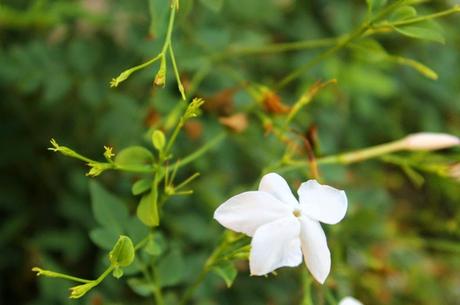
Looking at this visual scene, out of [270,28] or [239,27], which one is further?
[270,28]

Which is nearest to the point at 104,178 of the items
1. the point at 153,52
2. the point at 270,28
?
the point at 153,52

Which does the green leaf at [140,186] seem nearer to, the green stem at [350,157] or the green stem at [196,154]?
the green stem at [196,154]

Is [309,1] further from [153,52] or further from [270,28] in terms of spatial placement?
[153,52]

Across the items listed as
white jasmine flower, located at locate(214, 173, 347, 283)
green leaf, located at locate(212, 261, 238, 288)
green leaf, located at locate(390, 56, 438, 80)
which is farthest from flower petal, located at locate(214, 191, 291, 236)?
green leaf, located at locate(390, 56, 438, 80)

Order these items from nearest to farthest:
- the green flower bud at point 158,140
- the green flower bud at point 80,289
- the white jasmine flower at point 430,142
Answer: the green flower bud at point 80,289
the green flower bud at point 158,140
the white jasmine flower at point 430,142

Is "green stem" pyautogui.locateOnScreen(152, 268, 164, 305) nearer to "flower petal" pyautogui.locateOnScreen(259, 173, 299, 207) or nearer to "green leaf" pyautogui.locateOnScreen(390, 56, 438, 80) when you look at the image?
Result: "flower petal" pyautogui.locateOnScreen(259, 173, 299, 207)

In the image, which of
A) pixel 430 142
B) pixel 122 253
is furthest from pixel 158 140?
pixel 430 142

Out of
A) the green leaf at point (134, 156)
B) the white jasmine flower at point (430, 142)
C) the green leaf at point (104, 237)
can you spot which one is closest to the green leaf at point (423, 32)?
the white jasmine flower at point (430, 142)
